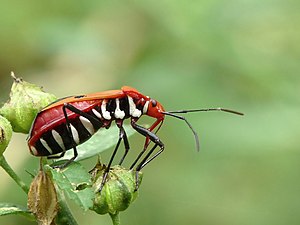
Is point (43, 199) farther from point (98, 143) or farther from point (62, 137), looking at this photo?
point (98, 143)

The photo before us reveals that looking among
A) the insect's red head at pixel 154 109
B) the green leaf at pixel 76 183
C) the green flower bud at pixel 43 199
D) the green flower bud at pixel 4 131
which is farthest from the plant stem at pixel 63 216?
the insect's red head at pixel 154 109

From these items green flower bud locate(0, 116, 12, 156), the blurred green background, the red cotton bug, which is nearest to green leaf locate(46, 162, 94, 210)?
the red cotton bug

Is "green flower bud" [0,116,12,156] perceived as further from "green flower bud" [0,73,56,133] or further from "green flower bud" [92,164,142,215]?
"green flower bud" [92,164,142,215]

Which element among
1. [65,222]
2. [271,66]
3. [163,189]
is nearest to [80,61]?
[163,189]

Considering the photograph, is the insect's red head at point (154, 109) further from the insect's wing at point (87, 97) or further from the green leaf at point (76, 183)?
the green leaf at point (76, 183)

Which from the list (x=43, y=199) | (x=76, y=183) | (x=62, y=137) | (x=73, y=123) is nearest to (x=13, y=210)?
(x=43, y=199)
